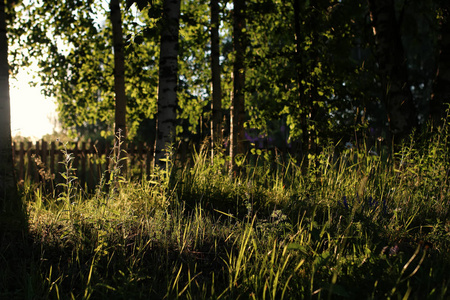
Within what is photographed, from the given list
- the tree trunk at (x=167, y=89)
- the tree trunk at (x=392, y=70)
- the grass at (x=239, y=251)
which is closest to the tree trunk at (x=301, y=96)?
the grass at (x=239, y=251)

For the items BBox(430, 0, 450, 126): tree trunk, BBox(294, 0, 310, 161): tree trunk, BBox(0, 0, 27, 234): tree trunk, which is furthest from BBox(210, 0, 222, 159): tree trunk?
BBox(0, 0, 27, 234): tree trunk

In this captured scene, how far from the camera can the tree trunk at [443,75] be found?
5801mm

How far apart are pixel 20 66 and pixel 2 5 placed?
671cm

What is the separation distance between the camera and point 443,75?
586 centimetres

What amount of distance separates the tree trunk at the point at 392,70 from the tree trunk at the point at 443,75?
2.25 ft

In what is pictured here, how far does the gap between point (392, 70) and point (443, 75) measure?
1074 millimetres

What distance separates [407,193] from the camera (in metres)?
4.00

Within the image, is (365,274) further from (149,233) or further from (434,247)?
(149,233)

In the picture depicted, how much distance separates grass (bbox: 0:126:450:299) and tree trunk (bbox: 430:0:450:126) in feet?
6.26

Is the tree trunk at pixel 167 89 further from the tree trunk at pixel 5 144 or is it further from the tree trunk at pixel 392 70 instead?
the tree trunk at pixel 392 70

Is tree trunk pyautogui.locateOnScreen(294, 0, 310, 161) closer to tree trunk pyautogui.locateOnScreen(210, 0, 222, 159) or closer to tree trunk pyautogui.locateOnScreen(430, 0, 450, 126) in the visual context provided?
tree trunk pyautogui.locateOnScreen(430, 0, 450, 126)

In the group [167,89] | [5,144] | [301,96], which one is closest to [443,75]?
[301,96]

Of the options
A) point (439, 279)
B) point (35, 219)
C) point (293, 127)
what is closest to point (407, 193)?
point (439, 279)

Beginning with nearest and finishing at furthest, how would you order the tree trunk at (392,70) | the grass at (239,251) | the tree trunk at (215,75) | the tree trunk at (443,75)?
the grass at (239,251) → the tree trunk at (392,70) → the tree trunk at (443,75) → the tree trunk at (215,75)
